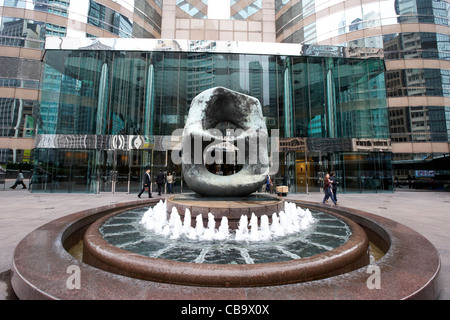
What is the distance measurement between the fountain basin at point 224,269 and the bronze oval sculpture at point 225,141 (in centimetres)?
369

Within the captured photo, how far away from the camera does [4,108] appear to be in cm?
2153

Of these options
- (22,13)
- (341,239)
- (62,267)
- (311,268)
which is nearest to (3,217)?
(62,267)

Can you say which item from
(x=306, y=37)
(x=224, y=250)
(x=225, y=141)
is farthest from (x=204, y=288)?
(x=306, y=37)

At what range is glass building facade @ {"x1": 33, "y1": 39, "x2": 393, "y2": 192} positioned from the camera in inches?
681

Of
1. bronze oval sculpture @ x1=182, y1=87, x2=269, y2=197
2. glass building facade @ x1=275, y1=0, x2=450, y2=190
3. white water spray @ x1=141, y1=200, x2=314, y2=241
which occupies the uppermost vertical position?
glass building facade @ x1=275, y1=0, x2=450, y2=190

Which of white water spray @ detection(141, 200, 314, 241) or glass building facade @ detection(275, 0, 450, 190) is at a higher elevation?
glass building facade @ detection(275, 0, 450, 190)

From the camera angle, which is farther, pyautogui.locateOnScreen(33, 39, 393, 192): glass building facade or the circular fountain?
pyautogui.locateOnScreen(33, 39, 393, 192): glass building facade

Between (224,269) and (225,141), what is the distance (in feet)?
16.2

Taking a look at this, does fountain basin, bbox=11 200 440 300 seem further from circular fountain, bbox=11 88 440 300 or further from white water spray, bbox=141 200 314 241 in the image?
white water spray, bbox=141 200 314 241

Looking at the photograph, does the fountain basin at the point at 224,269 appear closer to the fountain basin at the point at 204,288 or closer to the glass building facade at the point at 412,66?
the fountain basin at the point at 204,288

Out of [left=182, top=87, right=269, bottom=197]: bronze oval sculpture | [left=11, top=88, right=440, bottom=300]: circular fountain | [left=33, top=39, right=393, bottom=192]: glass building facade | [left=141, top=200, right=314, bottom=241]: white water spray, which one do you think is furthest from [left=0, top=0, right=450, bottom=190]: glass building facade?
[left=141, top=200, right=314, bottom=241]: white water spray

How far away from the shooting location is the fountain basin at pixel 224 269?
8.16 ft

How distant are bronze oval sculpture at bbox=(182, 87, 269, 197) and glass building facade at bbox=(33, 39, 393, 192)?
11.0m
